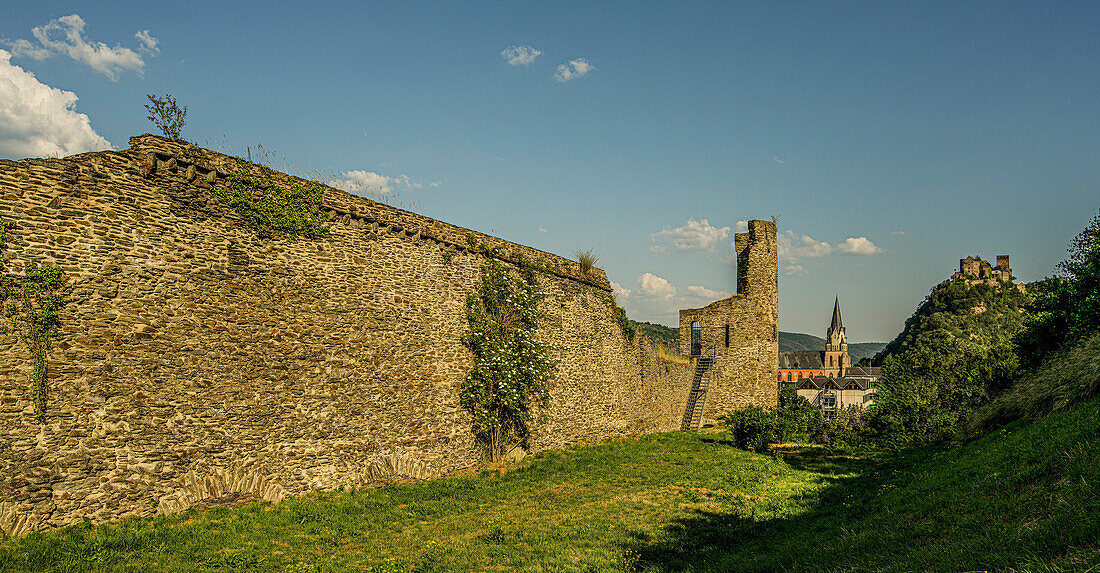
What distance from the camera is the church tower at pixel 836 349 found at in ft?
363

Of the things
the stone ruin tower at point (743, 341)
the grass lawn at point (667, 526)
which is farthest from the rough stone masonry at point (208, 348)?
the stone ruin tower at point (743, 341)

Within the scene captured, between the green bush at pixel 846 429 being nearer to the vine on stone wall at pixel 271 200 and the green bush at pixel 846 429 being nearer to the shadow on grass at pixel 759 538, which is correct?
the shadow on grass at pixel 759 538

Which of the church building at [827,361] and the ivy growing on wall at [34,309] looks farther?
the church building at [827,361]

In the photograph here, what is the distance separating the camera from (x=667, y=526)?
884 cm

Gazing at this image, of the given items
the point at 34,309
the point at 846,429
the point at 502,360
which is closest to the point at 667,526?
the point at 502,360

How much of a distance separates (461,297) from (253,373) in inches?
201

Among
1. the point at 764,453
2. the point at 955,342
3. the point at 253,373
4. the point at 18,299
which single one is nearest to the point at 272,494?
the point at 253,373

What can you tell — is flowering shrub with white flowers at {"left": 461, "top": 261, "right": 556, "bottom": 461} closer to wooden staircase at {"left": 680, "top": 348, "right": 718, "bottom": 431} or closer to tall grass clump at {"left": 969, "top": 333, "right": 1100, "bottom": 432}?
tall grass clump at {"left": 969, "top": 333, "right": 1100, "bottom": 432}

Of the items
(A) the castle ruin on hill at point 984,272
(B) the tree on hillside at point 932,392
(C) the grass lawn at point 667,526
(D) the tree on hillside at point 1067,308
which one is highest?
(A) the castle ruin on hill at point 984,272

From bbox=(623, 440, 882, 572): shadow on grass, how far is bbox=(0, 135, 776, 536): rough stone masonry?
5818mm

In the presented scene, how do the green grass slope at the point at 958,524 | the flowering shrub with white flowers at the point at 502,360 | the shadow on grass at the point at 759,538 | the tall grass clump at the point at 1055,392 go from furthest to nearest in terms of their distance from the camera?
the flowering shrub with white flowers at the point at 502,360
the tall grass clump at the point at 1055,392
the shadow on grass at the point at 759,538
the green grass slope at the point at 958,524

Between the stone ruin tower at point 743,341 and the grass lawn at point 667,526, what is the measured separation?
12248mm

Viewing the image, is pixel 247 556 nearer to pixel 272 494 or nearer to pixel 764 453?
pixel 272 494

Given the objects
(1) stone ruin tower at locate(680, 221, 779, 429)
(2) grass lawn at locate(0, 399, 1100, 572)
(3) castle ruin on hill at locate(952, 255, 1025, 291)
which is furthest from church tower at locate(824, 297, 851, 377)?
(2) grass lawn at locate(0, 399, 1100, 572)
